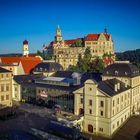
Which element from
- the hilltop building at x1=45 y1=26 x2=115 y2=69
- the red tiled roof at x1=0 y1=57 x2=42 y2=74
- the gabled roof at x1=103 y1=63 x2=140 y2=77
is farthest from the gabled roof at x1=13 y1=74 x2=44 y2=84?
the hilltop building at x1=45 y1=26 x2=115 y2=69

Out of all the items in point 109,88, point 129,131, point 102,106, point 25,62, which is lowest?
point 129,131


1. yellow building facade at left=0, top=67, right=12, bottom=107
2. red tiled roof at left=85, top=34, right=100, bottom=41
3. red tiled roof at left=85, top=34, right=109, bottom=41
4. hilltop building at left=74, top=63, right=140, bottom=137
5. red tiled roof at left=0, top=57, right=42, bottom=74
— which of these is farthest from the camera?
red tiled roof at left=85, top=34, right=100, bottom=41

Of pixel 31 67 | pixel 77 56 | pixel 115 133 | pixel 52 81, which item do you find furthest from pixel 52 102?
pixel 77 56

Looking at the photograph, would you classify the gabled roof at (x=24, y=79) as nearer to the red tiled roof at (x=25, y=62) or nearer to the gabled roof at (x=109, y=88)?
the red tiled roof at (x=25, y=62)

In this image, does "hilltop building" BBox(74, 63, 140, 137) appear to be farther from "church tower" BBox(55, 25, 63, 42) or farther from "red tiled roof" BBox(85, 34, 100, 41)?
"church tower" BBox(55, 25, 63, 42)

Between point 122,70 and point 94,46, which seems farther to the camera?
point 94,46

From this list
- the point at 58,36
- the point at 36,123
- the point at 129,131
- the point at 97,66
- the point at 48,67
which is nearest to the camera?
the point at 129,131

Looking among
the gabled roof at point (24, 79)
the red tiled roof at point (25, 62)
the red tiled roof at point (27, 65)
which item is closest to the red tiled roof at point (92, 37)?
the red tiled roof at point (25, 62)

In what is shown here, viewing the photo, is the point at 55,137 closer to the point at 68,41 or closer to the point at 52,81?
the point at 52,81

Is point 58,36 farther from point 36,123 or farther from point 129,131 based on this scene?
point 129,131

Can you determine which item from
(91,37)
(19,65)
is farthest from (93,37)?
(19,65)

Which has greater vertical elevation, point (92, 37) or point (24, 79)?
point (92, 37)

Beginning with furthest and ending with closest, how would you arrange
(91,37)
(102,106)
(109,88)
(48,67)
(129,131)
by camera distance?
(91,37)
(48,67)
(109,88)
(129,131)
(102,106)
